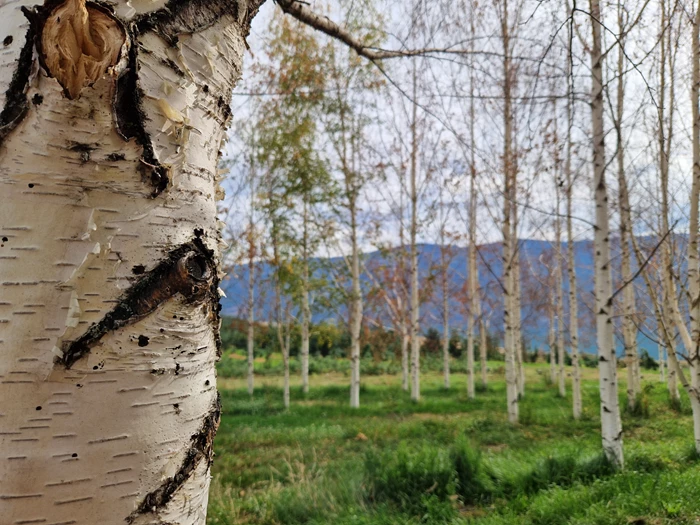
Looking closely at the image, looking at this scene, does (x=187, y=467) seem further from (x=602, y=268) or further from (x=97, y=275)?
(x=602, y=268)

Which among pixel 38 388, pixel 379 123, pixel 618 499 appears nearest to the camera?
pixel 38 388

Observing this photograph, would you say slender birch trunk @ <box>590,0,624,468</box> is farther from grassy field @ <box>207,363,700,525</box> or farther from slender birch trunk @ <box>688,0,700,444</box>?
slender birch trunk @ <box>688,0,700,444</box>

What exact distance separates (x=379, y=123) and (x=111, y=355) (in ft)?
36.4

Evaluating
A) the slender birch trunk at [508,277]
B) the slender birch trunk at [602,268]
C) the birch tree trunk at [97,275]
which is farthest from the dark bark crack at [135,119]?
the slender birch trunk at [508,277]

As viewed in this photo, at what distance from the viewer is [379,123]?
11.0 m

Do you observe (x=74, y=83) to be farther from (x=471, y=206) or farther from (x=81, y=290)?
(x=471, y=206)

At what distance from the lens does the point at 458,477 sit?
13.7 feet

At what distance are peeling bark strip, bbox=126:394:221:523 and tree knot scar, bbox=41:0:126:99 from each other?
1.49 feet

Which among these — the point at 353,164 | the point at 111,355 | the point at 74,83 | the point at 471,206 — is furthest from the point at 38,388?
the point at 471,206

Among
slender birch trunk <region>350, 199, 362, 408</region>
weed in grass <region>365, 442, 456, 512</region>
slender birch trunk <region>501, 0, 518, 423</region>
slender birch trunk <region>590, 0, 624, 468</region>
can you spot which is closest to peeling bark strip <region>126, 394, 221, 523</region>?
weed in grass <region>365, 442, 456, 512</region>

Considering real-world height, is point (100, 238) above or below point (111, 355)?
above

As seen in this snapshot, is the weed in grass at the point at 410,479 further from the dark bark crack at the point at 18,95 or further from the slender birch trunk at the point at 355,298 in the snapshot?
the slender birch trunk at the point at 355,298

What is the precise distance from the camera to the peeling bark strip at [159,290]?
0.51 meters

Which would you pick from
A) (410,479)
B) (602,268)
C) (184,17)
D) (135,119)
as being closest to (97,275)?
(135,119)
